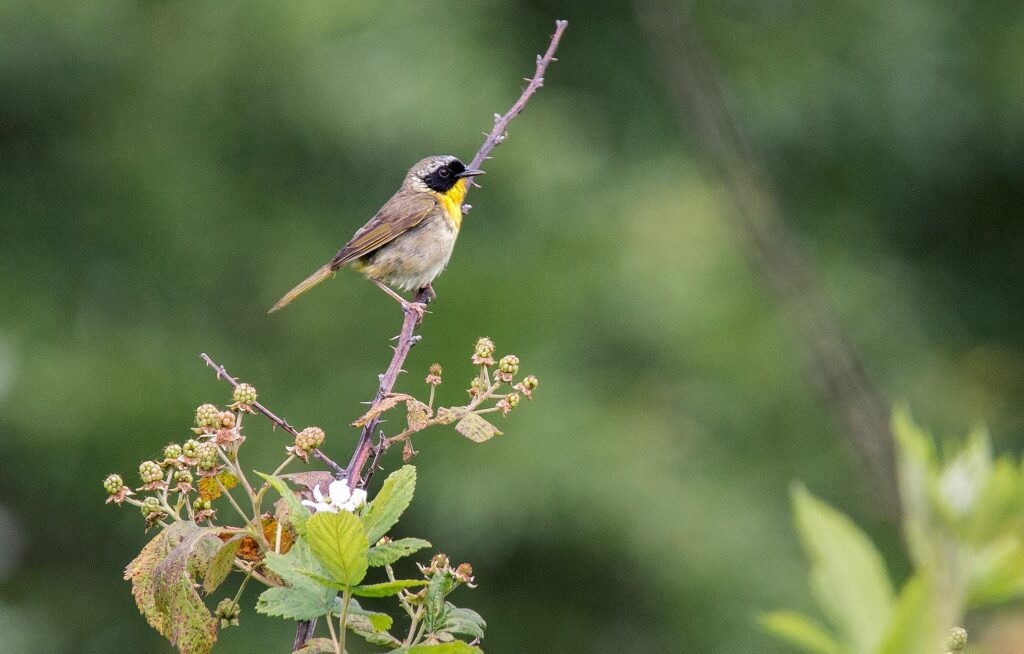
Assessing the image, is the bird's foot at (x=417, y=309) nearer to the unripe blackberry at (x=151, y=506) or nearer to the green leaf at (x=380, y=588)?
the unripe blackberry at (x=151, y=506)

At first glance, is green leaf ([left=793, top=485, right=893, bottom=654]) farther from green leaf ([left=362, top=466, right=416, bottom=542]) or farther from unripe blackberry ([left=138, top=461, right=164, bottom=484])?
unripe blackberry ([left=138, top=461, right=164, bottom=484])

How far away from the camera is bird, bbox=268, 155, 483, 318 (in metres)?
4.61

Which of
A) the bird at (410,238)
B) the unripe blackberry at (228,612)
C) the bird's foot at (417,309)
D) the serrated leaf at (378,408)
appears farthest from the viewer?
the bird at (410,238)

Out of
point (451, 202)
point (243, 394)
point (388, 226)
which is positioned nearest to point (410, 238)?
point (388, 226)

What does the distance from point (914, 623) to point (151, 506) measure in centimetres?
86

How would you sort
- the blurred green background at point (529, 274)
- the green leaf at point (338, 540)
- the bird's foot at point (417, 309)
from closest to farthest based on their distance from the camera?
the green leaf at point (338, 540), the bird's foot at point (417, 309), the blurred green background at point (529, 274)

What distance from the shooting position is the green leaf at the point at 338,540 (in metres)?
1.15

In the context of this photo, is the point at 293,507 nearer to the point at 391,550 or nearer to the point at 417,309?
the point at 391,550

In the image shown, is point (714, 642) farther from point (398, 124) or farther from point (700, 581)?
point (398, 124)

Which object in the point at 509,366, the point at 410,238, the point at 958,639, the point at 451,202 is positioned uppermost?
the point at 451,202

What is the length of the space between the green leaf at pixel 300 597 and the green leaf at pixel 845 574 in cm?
53

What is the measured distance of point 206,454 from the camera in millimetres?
1350

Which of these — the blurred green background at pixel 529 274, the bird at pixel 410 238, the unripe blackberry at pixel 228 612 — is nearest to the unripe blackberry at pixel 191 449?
the unripe blackberry at pixel 228 612

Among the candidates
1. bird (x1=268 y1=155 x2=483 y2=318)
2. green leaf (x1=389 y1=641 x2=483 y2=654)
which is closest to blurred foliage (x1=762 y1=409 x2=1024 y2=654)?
green leaf (x1=389 y1=641 x2=483 y2=654)
